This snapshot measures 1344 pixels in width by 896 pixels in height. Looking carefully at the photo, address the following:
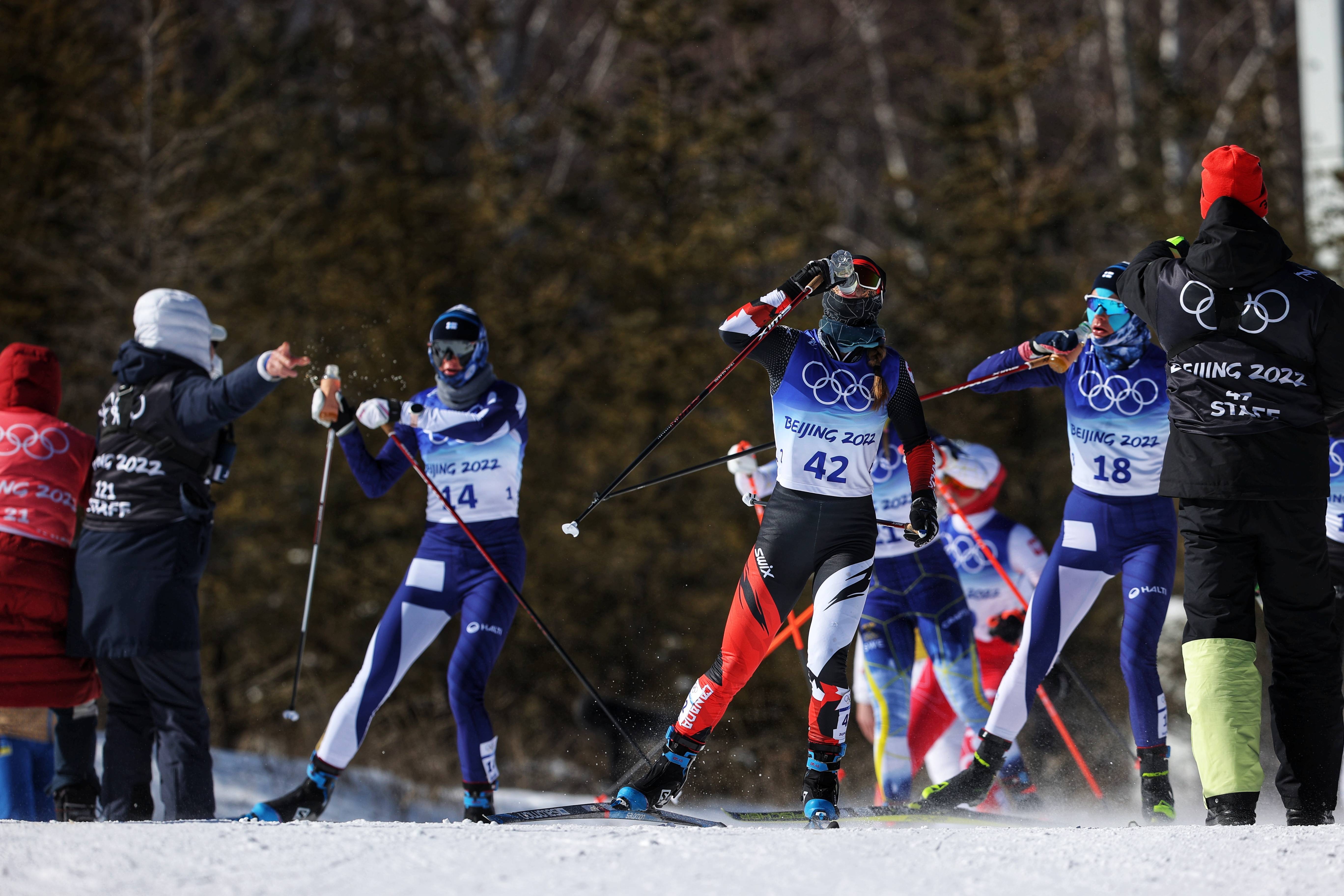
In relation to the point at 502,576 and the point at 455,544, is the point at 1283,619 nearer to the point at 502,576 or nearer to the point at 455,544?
the point at 502,576

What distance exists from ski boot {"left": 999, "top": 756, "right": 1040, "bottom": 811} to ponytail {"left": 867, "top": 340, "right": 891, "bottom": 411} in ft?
8.86

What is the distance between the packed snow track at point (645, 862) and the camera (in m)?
3.30

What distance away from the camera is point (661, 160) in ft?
47.4

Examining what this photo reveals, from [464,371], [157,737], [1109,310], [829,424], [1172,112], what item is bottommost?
[157,737]

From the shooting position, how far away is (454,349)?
5.94m

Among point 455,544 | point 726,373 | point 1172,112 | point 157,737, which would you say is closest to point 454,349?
point 455,544

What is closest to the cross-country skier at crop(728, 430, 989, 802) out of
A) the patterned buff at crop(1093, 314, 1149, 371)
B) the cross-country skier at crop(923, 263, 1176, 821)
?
the cross-country skier at crop(923, 263, 1176, 821)

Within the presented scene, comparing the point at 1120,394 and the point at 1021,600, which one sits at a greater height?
the point at 1120,394

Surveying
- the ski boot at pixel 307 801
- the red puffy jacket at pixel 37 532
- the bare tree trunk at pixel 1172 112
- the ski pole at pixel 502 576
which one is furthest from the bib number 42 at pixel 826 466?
the bare tree trunk at pixel 1172 112

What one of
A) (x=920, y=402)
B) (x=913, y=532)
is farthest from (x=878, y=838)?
(x=920, y=402)

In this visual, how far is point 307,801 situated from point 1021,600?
3.83 m

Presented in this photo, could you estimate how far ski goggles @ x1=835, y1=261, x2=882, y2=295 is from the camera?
4895mm

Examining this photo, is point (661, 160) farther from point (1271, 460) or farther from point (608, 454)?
point (1271, 460)

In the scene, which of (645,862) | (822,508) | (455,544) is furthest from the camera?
(455,544)
